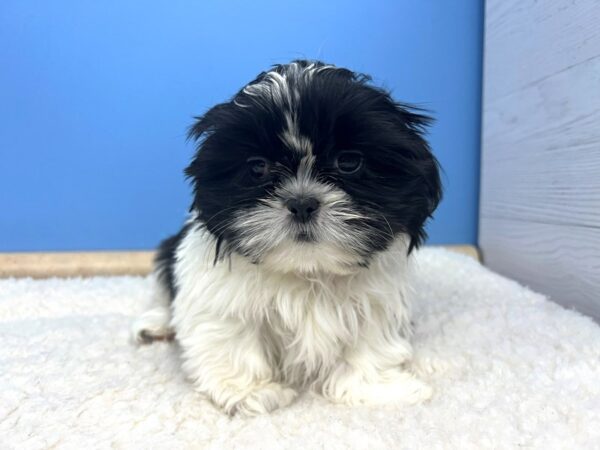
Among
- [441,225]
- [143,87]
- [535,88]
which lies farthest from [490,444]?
[143,87]

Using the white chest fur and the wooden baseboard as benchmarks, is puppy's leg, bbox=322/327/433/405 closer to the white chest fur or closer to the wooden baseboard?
the white chest fur

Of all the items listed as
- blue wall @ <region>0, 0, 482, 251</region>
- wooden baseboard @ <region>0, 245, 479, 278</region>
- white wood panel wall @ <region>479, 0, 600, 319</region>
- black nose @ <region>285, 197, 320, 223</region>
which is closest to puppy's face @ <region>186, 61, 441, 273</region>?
black nose @ <region>285, 197, 320, 223</region>

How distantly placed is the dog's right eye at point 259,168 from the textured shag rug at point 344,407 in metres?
0.50

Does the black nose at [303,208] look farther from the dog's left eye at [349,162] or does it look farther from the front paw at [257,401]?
the front paw at [257,401]

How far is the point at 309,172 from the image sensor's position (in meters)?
1.02

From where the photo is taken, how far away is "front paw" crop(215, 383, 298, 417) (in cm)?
110

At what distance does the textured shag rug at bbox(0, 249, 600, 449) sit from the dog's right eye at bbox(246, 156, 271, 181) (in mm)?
496

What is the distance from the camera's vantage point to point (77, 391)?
119cm

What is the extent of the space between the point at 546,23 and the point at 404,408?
134 cm

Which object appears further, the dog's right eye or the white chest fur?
the white chest fur

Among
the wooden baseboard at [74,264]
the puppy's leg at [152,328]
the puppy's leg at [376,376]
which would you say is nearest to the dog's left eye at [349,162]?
the puppy's leg at [376,376]

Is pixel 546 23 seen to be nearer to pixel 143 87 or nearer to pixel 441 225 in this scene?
pixel 441 225

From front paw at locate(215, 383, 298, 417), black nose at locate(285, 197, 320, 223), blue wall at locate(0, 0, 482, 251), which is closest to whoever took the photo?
black nose at locate(285, 197, 320, 223)

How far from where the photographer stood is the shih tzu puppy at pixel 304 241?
988 millimetres
